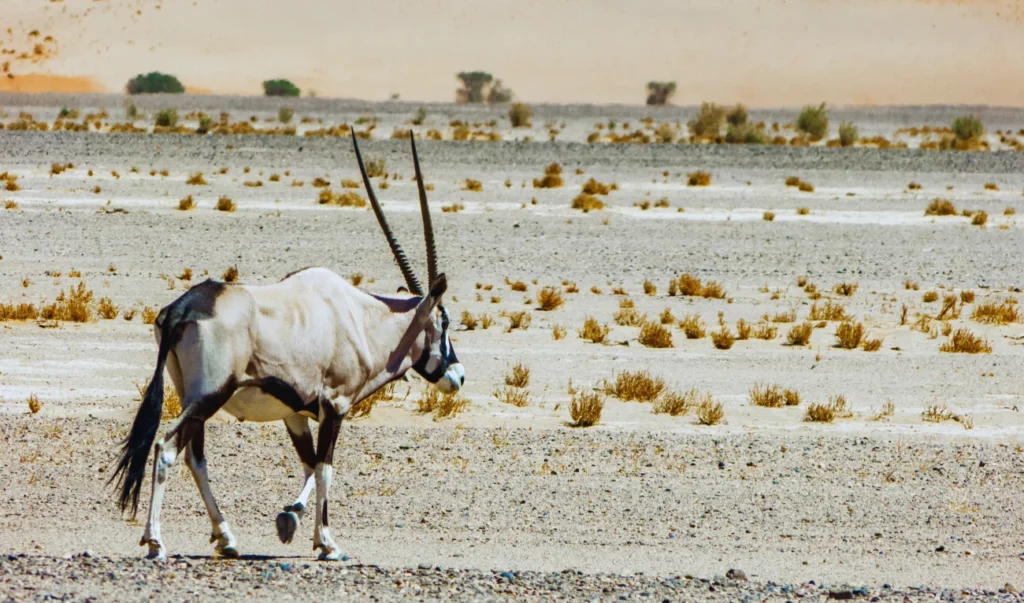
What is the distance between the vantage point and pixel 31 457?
10.7m

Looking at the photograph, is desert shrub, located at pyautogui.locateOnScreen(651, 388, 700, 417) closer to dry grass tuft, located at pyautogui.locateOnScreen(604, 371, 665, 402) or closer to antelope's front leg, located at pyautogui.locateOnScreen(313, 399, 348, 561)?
dry grass tuft, located at pyautogui.locateOnScreen(604, 371, 665, 402)

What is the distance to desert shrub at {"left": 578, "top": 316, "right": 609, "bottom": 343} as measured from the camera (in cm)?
1799

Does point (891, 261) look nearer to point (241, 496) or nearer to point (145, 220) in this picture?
point (145, 220)

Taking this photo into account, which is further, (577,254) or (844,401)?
(577,254)

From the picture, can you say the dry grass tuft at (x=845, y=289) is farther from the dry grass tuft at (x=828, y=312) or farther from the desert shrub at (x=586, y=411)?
the desert shrub at (x=586, y=411)

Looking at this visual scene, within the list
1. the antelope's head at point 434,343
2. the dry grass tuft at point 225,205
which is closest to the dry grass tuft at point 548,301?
the dry grass tuft at point 225,205

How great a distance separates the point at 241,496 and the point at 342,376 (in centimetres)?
243

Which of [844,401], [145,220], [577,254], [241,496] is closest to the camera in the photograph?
[241,496]

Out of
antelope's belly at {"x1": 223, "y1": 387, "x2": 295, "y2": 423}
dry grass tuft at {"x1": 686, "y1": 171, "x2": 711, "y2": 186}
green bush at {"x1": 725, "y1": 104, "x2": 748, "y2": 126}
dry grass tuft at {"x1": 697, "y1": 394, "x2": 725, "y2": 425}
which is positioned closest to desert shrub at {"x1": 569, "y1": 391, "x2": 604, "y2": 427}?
dry grass tuft at {"x1": 697, "y1": 394, "x2": 725, "y2": 425}

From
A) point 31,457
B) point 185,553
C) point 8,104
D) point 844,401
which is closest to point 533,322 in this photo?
point 844,401

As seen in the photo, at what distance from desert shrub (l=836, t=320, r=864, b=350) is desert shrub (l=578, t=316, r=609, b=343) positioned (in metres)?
2.94

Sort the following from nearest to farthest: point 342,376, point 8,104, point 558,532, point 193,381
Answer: point 193,381, point 342,376, point 558,532, point 8,104

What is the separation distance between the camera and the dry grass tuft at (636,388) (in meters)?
14.2

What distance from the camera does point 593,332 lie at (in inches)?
714
